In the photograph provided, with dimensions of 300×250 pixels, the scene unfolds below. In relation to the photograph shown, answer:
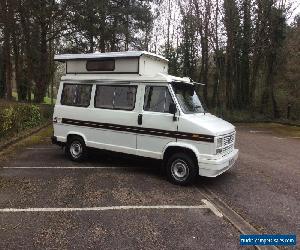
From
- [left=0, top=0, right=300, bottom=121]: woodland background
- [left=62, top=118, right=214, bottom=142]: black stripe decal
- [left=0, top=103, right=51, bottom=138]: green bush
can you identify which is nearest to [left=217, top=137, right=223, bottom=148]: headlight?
[left=62, top=118, right=214, bottom=142]: black stripe decal

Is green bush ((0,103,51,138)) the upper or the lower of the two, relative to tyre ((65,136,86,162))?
upper

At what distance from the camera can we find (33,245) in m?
4.91

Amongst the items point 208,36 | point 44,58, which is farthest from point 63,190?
point 208,36

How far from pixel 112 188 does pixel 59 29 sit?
22928mm

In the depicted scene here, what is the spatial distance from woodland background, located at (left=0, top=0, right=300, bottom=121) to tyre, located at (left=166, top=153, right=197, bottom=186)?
20.0m

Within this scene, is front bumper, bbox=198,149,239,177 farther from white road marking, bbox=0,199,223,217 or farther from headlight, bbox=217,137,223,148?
white road marking, bbox=0,199,223,217

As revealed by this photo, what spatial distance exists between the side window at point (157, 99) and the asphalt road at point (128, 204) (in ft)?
4.63

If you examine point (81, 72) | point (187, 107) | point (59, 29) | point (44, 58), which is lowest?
point (187, 107)

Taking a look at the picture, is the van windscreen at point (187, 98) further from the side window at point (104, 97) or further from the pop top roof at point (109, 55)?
the side window at point (104, 97)

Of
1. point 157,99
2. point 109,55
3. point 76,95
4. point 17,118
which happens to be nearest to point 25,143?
point 17,118

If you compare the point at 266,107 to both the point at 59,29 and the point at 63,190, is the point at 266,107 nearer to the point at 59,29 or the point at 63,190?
the point at 59,29

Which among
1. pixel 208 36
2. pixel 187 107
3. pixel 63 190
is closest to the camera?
pixel 63 190

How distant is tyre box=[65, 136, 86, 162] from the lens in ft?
32.7

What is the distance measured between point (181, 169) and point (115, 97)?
8.74ft
